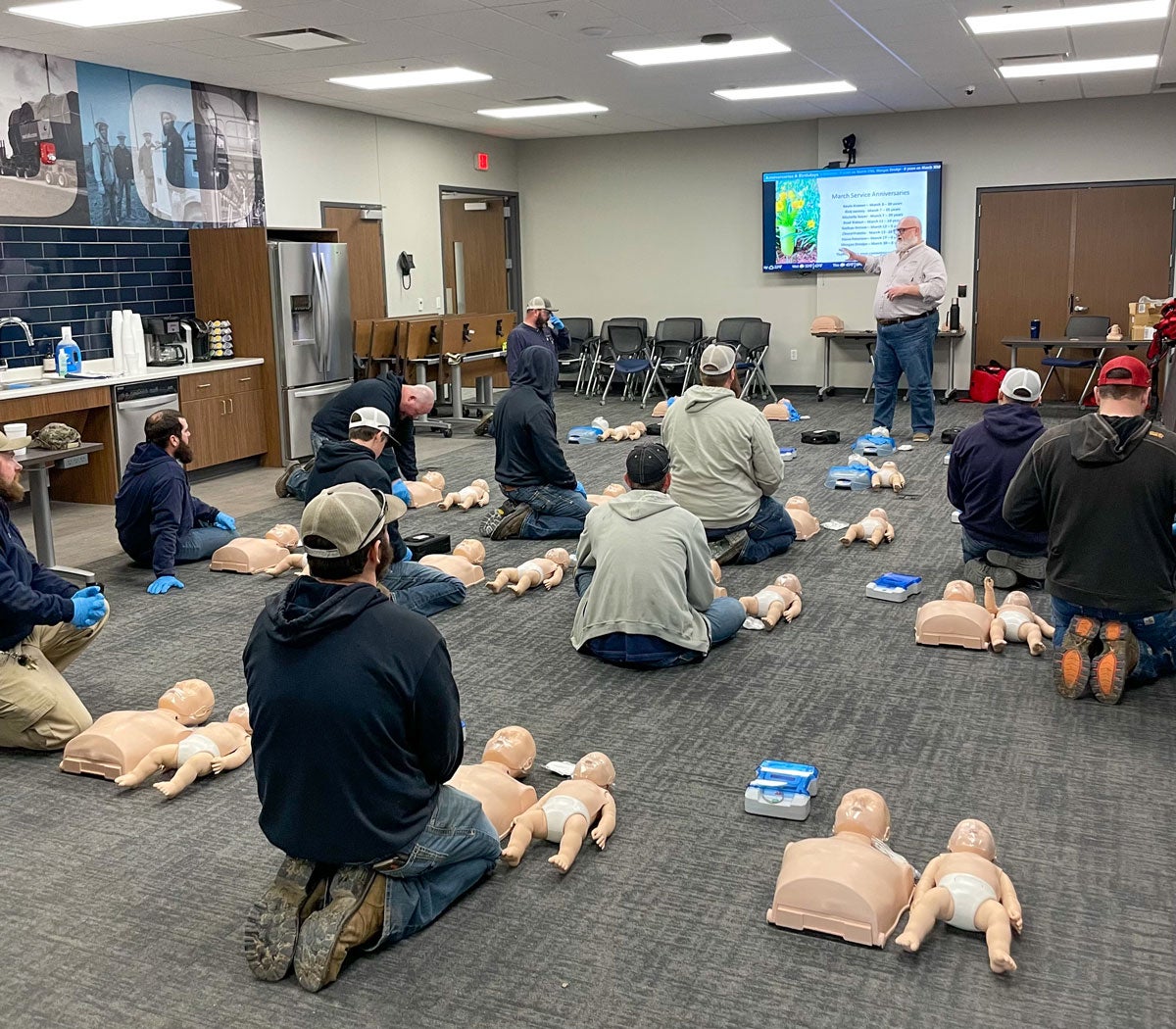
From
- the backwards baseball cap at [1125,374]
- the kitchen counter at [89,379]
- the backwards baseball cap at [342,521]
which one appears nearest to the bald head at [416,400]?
the kitchen counter at [89,379]

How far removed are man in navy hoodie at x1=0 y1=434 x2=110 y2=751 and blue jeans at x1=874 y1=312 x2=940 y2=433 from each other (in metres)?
7.27

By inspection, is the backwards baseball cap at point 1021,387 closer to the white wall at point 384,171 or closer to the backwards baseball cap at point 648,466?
the backwards baseball cap at point 648,466

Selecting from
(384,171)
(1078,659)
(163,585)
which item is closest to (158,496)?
(163,585)

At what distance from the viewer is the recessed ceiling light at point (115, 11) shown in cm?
677

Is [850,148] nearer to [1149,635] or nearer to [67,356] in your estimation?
[67,356]

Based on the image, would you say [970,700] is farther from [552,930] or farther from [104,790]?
[104,790]

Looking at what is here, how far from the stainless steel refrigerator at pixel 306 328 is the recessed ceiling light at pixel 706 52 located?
9.83ft

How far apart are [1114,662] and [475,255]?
11476 mm

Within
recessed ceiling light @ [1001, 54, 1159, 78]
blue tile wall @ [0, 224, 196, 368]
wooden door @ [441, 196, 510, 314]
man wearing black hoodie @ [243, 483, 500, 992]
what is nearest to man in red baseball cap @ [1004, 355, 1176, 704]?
man wearing black hoodie @ [243, 483, 500, 992]

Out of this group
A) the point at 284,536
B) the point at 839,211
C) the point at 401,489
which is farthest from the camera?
the point at 839,211

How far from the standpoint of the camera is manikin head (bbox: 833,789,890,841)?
10.5 feet

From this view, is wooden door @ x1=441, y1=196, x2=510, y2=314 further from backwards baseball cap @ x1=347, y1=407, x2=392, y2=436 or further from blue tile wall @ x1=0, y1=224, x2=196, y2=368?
backwards baseball cap @ x1=347, y1=407, x2=392, y2=436

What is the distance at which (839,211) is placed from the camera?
13156 mm

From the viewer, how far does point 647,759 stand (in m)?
3.98
